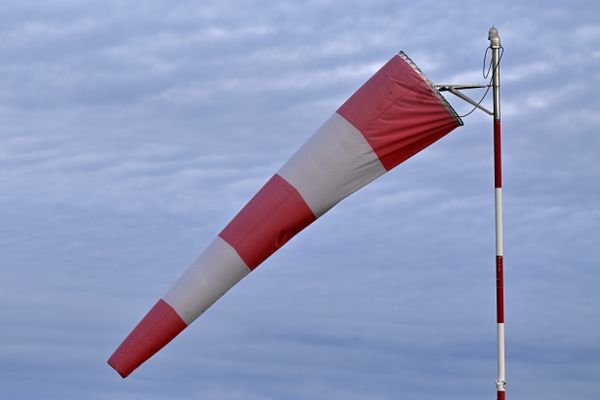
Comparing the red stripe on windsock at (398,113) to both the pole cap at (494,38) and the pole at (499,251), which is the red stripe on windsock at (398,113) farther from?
the pole cap at (494,38)

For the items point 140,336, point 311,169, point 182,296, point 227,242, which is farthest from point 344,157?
point 140,336

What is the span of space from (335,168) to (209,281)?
2789mm

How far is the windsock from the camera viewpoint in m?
14.1

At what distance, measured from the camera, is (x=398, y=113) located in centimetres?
1408

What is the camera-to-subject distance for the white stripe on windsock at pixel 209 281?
14492 millimetres

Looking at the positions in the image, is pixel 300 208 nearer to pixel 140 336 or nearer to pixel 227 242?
pixel 227 242

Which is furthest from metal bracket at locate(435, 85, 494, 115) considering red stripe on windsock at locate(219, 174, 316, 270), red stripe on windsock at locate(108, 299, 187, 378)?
red stripe on windsock at locate(108, 299, 187, 378)

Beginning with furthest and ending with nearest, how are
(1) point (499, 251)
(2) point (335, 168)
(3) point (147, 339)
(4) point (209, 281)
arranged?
(4) point (209, 281) → (3) point (147, 339) → (2) point (335, 168) → (1) point (499, 251)

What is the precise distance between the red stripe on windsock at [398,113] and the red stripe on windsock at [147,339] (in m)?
4.33

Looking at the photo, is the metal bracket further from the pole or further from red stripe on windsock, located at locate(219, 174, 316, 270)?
red stripe on windsock, located at locate(219, 174, 316, 270)

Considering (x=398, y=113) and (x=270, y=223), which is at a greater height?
(x=398, y=113)

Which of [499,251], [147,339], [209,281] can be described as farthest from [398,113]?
[147,339]

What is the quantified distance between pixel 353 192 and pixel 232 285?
2.53m

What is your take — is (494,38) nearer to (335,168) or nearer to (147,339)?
(335,168)
